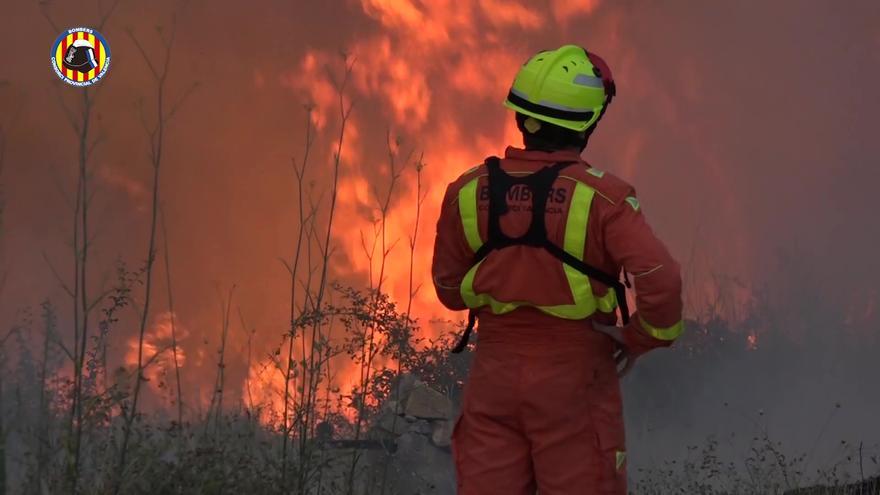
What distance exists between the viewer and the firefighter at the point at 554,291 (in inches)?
151

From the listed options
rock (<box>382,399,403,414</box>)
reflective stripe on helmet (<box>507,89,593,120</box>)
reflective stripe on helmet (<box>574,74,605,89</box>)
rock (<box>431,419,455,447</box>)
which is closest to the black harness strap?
reflective stripe on helmet (<box>507,89,593,120</box>)

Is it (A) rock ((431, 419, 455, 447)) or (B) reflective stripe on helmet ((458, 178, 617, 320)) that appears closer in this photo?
(B) reflective stripe on helmet ((458, 178, 617, 320))

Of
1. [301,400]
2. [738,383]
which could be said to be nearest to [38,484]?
[301,400]

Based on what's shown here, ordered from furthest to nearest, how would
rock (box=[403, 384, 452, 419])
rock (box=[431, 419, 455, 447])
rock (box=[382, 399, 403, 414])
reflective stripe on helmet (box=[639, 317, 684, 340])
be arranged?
rock (box=[431, 419, 455, 447]) < rock (box=[403, 384, 452, 419]) < rock (box=[382, 399, 403, 414]) < reflective stripe on helmet (box=[639, 317, 684, 340])

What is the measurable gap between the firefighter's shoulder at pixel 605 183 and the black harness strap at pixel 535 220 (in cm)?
6

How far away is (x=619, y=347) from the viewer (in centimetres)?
412

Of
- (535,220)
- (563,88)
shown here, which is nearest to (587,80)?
(563,88)

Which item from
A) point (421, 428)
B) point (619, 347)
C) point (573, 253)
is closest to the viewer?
point (573, 253)

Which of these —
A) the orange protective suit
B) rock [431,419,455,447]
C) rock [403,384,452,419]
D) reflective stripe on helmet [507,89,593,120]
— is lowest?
the orange protective suit

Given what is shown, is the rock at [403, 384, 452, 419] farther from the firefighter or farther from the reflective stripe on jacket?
the reflective stripe on jacket

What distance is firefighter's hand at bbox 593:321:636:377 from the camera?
399 cm

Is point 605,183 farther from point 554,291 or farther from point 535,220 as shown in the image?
point 554,291

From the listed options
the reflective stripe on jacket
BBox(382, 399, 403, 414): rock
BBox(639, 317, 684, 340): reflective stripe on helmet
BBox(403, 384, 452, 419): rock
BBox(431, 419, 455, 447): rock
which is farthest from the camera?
BBox(431, 419, 455, 447): rock

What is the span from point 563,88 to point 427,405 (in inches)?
612
